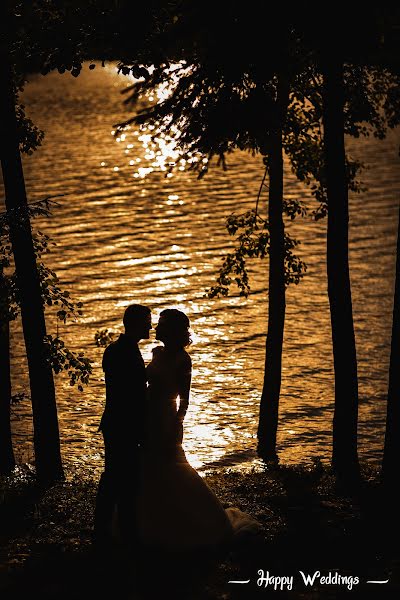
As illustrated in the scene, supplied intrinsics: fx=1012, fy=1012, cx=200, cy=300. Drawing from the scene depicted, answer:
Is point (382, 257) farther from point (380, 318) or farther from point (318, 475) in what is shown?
point (318, 475)

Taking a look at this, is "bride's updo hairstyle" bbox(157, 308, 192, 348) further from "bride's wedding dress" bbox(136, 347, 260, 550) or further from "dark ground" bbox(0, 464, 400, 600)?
"dark ground" bbox(0, 464, 400, 600)

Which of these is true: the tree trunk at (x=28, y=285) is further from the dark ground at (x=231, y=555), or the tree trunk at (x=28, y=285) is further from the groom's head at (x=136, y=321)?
the groom's head at (x=136, y=321)

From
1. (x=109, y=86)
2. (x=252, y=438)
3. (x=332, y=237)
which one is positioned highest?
(x=109, y=86)

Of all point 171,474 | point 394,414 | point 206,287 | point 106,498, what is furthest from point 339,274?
point 206,287

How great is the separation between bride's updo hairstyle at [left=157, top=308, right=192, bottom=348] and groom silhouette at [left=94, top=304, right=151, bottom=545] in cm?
36

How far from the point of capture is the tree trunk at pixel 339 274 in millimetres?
12062

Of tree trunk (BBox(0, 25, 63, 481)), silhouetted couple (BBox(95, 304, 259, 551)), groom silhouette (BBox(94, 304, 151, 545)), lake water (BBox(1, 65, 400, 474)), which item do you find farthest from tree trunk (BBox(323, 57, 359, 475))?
lake water (BBox(1, 65, 400, 474))

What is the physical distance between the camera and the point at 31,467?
16516mm

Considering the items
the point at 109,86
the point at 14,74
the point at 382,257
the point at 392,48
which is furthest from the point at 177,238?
the point at 109,86

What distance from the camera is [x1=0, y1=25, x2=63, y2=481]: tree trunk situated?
1239 centimetres

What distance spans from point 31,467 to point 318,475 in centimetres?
531

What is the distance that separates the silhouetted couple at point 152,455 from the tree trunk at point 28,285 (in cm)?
342

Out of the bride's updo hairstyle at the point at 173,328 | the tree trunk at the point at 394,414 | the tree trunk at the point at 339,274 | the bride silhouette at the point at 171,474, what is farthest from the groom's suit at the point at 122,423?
the tree trunk at the point at 339,274

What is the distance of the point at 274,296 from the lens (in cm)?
1630
